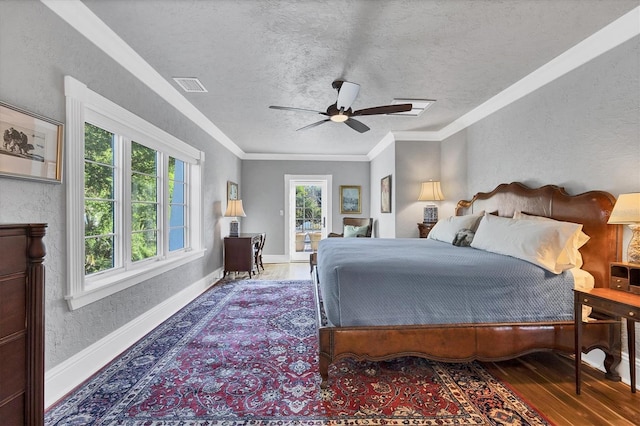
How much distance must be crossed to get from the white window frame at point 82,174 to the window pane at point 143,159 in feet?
0.31

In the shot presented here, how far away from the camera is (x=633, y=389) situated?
1.97 m

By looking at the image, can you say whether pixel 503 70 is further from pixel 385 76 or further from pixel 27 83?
pixel 27 83

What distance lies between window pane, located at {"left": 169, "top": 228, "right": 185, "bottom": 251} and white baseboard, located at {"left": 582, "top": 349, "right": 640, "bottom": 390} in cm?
426

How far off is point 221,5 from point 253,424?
2556 mm

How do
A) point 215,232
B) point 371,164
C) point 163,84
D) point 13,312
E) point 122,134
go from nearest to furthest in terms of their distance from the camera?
1. point 13,312
2. point 122,134
3. point 163,84
4. point 215,232
5. point 371,164

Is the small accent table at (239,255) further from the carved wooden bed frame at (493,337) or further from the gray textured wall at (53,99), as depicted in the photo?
the carved wooden bed frame at (493,337)

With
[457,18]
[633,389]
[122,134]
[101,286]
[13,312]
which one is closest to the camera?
[13,312]

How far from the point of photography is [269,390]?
2.02 meters

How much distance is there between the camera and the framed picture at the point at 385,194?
5570 millimetres

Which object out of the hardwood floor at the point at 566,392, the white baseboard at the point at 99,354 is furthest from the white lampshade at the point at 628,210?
the white baseboard at the point at 99,354

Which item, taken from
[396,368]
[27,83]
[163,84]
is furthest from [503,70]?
[27,83]

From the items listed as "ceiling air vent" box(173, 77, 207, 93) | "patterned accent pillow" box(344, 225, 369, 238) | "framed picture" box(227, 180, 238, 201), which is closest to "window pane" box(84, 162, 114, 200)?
"ceiling air vent" box(173, 77, 207, 93)

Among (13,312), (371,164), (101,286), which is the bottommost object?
(101,286)

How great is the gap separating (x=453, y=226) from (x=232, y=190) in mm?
4190
